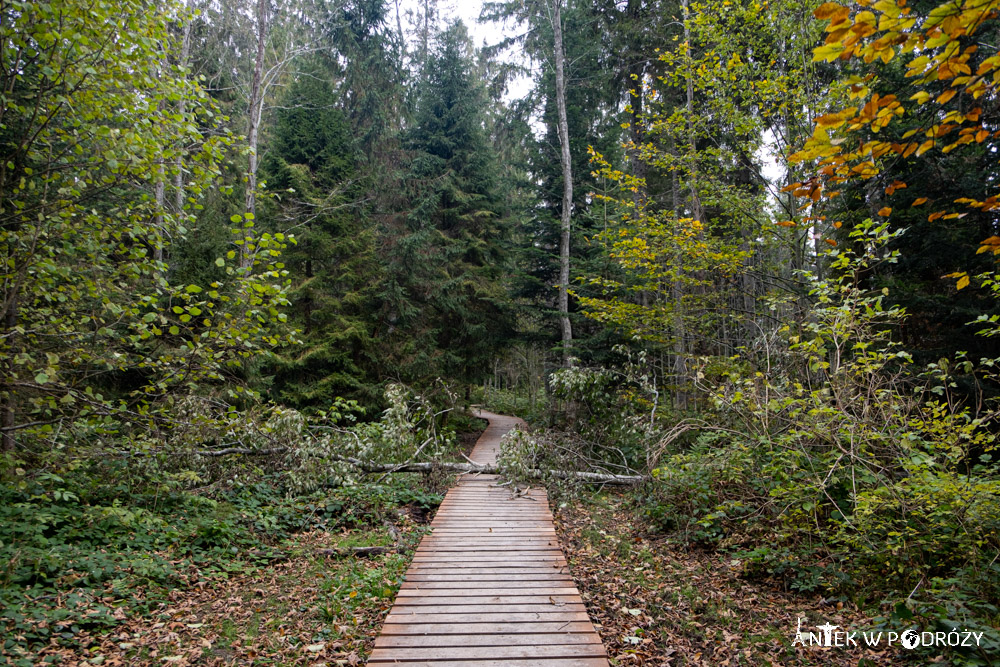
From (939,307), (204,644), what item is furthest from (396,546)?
(939,307)

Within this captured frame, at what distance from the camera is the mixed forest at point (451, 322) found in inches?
162

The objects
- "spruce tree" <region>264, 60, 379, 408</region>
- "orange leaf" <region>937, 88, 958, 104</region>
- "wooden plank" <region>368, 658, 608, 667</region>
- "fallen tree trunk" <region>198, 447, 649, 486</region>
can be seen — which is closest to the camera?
"orange leaf" <region>937, 88, 958, 104</region>

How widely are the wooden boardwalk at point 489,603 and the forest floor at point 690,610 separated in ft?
1.04

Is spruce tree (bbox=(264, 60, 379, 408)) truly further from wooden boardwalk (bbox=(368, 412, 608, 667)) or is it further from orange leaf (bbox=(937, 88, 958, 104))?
orange leaf (bbox=(937, 88, 958, 104))

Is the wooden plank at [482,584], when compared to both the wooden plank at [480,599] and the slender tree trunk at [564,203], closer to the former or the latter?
the wooden plank at [480,599]

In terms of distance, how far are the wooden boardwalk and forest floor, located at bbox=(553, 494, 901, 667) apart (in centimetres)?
32

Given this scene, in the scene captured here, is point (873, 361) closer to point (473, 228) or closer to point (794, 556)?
point (794, 556)

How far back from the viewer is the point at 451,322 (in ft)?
52.4

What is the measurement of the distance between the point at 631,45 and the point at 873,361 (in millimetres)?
13364

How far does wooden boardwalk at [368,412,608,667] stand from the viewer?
3701 millimetres

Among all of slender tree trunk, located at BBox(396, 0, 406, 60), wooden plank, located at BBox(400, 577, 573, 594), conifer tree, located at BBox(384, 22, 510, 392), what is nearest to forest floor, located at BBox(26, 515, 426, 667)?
wooden plank, located at BBox(400, 577, 573, 594)

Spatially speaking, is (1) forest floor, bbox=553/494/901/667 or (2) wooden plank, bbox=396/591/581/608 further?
(2) wooden plank, bbox=396/591/581/608

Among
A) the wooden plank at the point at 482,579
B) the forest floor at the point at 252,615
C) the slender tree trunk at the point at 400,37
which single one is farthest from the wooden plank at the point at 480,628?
the slender tree trunk at the point at 400,37

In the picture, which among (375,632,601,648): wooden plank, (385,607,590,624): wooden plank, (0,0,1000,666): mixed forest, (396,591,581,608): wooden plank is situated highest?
(0,0,1000,666): mixed forest
